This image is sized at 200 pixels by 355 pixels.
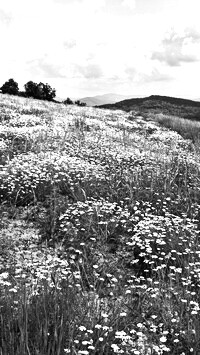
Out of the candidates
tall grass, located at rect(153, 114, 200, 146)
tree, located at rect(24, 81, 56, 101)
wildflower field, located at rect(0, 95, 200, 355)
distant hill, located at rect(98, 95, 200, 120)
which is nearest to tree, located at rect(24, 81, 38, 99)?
tree, located at rect(24, 81, 56, 101)

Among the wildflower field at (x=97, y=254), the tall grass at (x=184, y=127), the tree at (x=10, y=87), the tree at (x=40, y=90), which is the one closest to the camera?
the wildflower field at (x=97, y=254)

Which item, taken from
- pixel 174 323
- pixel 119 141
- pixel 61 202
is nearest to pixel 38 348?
pixel 174 323

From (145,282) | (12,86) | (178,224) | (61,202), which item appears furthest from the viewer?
(12,86)

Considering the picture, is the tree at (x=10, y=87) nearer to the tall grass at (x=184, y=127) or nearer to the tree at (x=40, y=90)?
the tree at (x=40, y=90)

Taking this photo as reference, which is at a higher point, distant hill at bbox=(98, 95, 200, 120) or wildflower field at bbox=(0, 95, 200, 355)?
distant hill at bbox=(98, 95, 200, 120)

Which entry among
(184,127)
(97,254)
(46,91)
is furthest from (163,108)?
(97,254)

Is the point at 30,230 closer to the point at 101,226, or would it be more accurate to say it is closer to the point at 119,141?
the point at 101,226

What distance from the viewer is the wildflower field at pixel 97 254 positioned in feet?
13.4

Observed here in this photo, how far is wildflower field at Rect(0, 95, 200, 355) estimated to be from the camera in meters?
4.08

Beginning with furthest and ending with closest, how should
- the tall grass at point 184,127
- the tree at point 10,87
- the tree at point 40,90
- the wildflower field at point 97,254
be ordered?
1. the tree at point 10,87
2. the tree at point 40,90
3. the tall grass at point 184,127
4. the wildflower field at point 97,254

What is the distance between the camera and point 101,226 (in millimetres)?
7324

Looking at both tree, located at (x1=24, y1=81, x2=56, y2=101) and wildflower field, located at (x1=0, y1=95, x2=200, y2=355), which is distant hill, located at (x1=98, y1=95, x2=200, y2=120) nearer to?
tree, located at (x1=24, y1=81, x2=56, y2=101)

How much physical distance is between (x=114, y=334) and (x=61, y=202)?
4.31m

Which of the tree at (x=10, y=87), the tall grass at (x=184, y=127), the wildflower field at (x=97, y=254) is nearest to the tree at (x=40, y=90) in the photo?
the tree at (x=10, y=87)
